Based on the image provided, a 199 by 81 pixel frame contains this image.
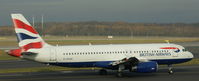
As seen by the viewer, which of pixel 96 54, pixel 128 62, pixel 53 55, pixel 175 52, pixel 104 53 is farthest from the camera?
pixel 175 52

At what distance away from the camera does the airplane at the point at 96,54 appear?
107 ft

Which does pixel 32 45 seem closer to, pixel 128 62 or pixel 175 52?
pixel 128 62

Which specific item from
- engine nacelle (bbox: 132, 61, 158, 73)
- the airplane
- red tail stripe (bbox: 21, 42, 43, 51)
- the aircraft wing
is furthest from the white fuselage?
engine nacelle (bbox: 132, 61, 158, 73)

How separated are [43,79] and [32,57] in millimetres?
2759

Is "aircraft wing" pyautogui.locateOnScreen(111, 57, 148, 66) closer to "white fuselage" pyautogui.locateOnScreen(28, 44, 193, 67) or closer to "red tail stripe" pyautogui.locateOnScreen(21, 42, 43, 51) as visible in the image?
"white fuselage" pyautogui.locateOnScreen(28, 44, 193, 67)

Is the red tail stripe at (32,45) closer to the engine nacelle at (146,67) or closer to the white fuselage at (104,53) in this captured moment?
the white fuselage at (104,53)

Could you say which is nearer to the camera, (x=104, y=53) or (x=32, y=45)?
(x=32, y=45)

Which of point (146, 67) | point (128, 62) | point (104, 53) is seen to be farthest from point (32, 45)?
point (146, 67)

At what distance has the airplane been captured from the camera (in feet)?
107

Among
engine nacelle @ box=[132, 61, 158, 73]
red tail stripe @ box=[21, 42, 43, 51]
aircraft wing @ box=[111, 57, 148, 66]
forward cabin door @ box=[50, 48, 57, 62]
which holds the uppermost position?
red tail stripe @ box=[21, 42, 43, 51]

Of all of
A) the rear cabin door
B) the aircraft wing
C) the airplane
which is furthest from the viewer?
Answer: the rear cabin door

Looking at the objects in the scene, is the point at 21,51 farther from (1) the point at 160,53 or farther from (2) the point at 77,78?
(1) the point at 160,53

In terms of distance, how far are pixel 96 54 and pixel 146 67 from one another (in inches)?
201

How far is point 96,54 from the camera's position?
34.2 m
